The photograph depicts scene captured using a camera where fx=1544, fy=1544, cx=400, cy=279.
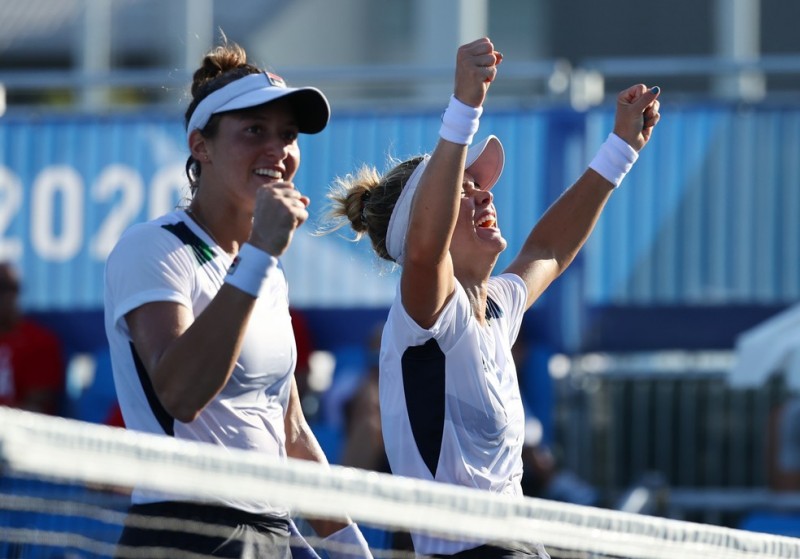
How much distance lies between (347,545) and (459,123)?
3.93ft

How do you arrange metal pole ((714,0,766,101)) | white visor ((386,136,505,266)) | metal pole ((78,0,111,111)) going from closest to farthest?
white visor ((386,136,505,266)) < metal pole ((714,0,766,101)) < metal pole ((78,0,111,111))

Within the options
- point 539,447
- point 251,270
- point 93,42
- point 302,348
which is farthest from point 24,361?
point 93,42

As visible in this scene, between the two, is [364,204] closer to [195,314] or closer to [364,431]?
[195,314]

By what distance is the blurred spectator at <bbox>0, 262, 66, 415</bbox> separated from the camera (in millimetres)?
8969

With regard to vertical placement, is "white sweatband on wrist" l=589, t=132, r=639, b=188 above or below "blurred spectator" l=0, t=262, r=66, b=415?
above

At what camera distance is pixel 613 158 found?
15.2 feet

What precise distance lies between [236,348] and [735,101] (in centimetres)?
637

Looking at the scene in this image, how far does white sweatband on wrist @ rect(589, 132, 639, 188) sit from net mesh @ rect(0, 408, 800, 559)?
1156 mm

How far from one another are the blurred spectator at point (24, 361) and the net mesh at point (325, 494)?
4.81 metres

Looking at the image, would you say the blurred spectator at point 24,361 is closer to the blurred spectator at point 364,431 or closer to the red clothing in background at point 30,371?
the red clothing in background at point 30,371

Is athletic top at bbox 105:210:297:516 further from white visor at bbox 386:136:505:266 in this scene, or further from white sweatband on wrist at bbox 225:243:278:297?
white visor at bbox 386:136:505:266

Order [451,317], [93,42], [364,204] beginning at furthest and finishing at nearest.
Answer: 1. [93,42]
2. [364,204]
3. [451,317]

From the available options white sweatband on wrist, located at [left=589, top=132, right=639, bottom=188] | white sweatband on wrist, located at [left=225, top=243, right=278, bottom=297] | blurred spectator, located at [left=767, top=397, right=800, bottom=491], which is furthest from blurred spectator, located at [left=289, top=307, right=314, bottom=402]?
white sweatband on wrist, located at [left=225, top=243, right=278, bottom=297]

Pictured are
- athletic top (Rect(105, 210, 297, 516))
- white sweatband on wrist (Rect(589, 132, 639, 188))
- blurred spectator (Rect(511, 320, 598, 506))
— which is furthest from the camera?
blurred spectator (Rect(511, 320, 598, 506))
